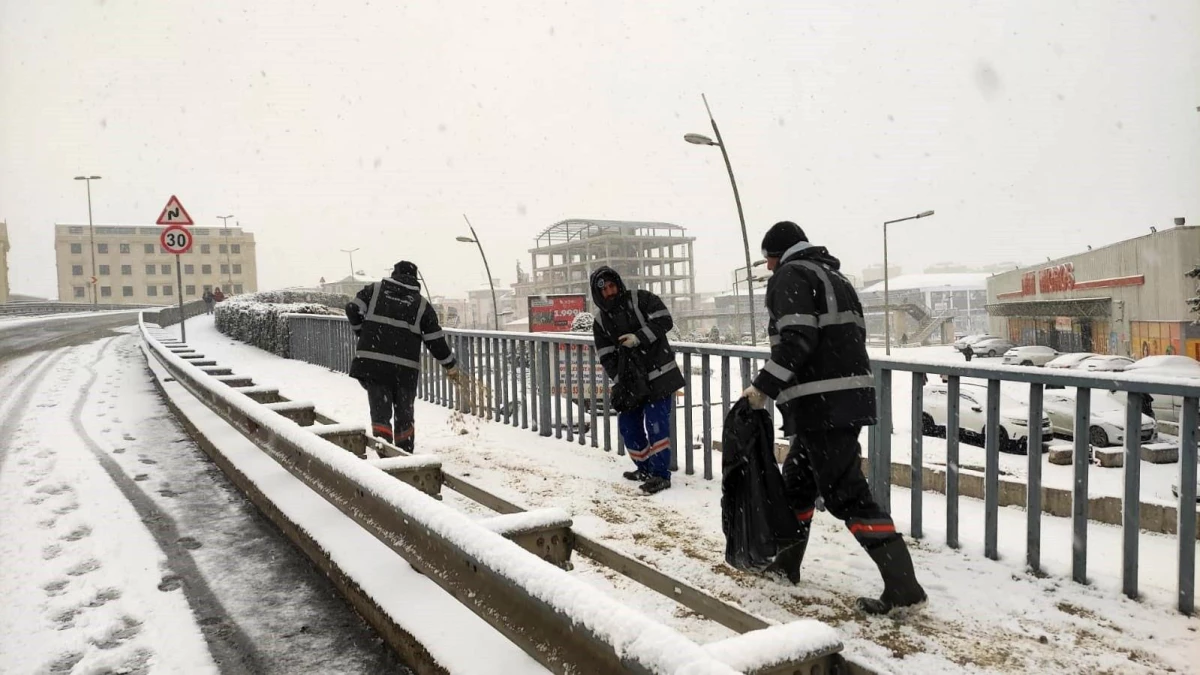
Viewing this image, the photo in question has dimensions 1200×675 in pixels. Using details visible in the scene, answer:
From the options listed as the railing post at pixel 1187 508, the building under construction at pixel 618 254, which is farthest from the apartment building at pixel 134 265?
the railing post at pixel 1187 508

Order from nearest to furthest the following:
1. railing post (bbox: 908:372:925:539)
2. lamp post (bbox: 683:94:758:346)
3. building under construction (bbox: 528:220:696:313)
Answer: railing post (bbox: 908:372:925:539)
lamp post (bbox: 683:94:758:346)
building under construction (bbox: 528:220:696:313)

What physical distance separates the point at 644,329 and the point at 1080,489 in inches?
115

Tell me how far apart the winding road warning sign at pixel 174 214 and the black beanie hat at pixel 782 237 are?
13.1 meters

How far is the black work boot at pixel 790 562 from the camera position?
3.56 m

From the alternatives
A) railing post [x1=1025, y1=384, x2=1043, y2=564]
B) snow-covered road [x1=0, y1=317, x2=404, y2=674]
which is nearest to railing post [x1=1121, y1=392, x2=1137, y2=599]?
railing post [x1=1025, y1=384, x2=1043, y2=564]

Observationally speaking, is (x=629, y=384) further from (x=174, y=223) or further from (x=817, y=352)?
(x=174, y=223)

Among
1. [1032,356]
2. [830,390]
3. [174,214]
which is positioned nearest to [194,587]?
[830,390]

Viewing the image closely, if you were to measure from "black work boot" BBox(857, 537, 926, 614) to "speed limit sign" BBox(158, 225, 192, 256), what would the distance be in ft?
44.2

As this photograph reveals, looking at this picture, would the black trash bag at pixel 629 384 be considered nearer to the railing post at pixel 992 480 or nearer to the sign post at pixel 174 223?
the railing post at pixel 992 480

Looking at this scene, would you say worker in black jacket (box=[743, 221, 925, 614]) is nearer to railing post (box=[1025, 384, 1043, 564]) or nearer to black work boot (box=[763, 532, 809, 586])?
black work boot (box=[763, 532, 809, 586])

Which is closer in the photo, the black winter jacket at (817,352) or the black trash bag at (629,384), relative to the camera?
the black winter jacket at (817,352)

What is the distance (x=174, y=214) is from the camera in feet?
44.6

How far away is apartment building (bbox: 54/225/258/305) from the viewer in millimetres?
102938

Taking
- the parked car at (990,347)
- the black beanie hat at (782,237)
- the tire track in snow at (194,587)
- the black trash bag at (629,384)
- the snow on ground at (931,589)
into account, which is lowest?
the parked car at (990,347)
